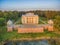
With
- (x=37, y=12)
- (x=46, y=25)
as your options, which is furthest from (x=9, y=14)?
(x=46, y=25)

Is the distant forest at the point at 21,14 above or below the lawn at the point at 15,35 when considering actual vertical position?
above

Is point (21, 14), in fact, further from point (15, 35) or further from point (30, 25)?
point (15, 35)

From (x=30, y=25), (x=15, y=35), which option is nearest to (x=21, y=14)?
(x=30, y=25)

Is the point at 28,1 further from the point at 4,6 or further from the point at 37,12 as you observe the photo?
the point at 4,6

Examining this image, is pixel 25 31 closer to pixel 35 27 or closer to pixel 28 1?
pixel 35 27

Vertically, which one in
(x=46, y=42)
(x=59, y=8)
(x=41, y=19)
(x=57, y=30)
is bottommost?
(x=46, y=42)

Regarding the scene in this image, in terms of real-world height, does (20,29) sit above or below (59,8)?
below

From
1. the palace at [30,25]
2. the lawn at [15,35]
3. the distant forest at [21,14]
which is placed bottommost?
the lawn at [15,35]

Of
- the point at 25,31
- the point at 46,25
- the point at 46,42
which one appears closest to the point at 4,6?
the point at 25,31

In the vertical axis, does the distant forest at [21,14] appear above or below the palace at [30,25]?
above
